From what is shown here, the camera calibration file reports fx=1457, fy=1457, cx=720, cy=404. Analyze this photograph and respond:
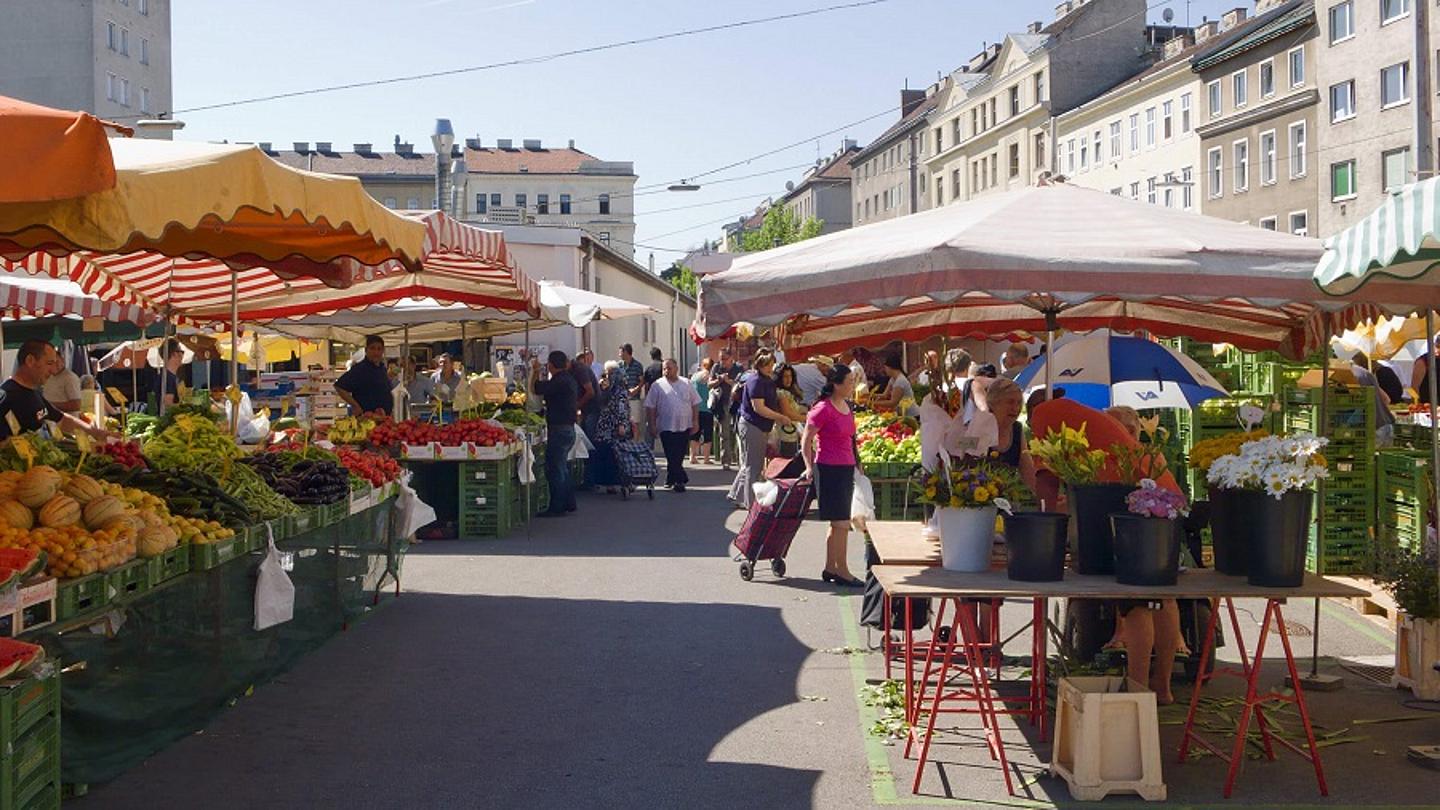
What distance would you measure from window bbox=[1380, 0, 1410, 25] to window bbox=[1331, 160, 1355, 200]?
4.10 meters

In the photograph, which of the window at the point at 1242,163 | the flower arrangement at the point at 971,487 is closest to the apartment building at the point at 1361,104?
the window at the point at 1242,163

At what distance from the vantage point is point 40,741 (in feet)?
16.5

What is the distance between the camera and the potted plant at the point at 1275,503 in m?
6.06

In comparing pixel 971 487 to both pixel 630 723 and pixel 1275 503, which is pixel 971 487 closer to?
pixel 1275 503

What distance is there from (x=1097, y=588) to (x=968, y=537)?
2.15ft

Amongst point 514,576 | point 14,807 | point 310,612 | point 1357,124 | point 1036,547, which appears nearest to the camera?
point 14,807

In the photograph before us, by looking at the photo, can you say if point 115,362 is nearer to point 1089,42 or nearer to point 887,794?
point 887,794

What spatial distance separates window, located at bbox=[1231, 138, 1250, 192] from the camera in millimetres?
49312

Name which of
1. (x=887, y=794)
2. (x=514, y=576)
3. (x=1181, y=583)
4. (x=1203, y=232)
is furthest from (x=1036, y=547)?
(x=514, y=576)

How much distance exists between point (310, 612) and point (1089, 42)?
200 feet

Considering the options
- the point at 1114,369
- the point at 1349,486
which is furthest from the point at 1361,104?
the point at 1114,369

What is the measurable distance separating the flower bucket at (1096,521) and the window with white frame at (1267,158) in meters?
45.1

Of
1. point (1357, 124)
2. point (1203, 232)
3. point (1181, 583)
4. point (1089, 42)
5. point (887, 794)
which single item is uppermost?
point (1089, 42)

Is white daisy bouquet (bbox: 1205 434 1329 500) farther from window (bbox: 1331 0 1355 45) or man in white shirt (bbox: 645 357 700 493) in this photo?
window (bbox: 1331 0 1355 45)
